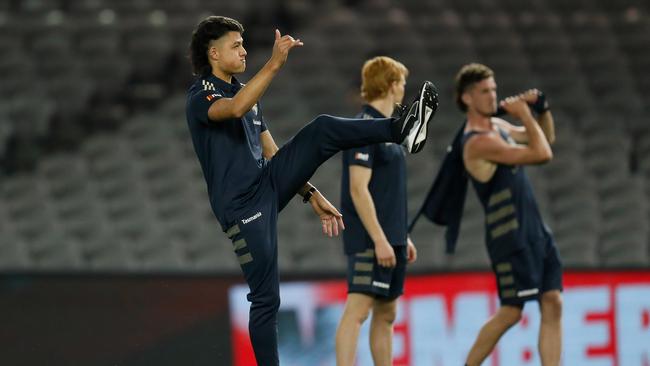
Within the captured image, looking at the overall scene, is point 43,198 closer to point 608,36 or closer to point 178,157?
point 178,157

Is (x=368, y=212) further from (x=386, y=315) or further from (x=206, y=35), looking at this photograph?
(x=206, y=35)

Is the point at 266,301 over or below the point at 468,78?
below

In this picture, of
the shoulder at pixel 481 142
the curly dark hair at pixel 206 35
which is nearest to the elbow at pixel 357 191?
the shoulder at pixel 481 142

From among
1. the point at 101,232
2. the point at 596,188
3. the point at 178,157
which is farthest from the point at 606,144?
the point at 101,232

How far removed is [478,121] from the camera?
622 cm

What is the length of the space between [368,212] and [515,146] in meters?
0.95

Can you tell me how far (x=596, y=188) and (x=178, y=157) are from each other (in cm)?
347

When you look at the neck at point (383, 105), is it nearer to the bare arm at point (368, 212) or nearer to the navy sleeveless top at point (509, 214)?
the bare arm at point (368, 212)

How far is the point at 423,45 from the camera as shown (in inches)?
407

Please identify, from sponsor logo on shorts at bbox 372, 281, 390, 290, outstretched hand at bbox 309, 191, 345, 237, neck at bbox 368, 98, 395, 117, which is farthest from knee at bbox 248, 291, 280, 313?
neck at bbox 368, 98, 395, 117

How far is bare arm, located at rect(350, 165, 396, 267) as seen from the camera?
5.59 m

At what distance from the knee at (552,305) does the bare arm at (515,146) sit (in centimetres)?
73

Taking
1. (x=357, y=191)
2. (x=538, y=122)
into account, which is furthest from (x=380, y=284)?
(x=538, y=122)

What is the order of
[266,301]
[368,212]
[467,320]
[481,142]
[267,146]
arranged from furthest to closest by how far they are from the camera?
[467,320] → [481,142] → [368,212] → [267,146] → [266,301]
